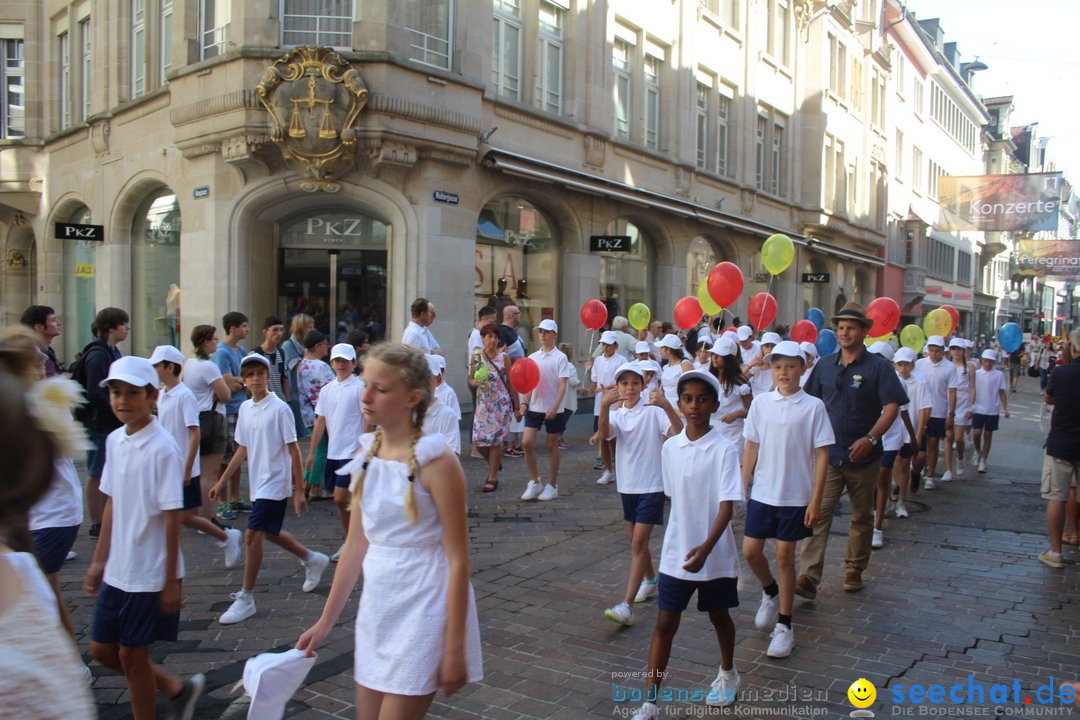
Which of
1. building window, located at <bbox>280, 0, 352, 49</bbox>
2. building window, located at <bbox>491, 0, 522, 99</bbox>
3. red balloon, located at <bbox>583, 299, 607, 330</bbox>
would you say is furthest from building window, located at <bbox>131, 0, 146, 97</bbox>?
red balloon, located at <bbox>583, 299, 607, 330</bbox>

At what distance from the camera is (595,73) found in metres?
17.7

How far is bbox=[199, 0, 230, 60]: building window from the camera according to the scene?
1402cm

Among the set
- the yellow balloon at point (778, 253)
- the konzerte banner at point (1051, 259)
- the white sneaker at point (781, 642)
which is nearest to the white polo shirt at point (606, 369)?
the yellow balloon at point (778, 253)

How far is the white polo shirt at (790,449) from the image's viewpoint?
16.7ft

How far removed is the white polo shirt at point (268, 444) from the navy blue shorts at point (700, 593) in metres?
2.71

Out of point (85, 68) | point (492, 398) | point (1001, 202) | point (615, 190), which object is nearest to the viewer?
point (492, 398)

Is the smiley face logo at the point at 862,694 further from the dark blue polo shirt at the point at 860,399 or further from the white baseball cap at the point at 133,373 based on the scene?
the white baseball cap at the point at 133,373

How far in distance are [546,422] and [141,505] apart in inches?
244

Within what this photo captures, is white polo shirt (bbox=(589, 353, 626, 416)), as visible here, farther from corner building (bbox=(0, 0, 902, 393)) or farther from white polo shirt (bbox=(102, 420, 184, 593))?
white polo shirt (bbox=(102, 420, 184, 593))

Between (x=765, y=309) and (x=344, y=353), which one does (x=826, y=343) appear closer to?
(x=765, y=309)

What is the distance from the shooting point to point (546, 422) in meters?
9.61

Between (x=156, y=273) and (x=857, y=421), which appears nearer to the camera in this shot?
(x=857, y=421)

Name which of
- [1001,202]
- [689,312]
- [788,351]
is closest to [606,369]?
[689,312]

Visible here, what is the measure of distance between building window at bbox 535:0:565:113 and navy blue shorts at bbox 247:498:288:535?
12.9 m
